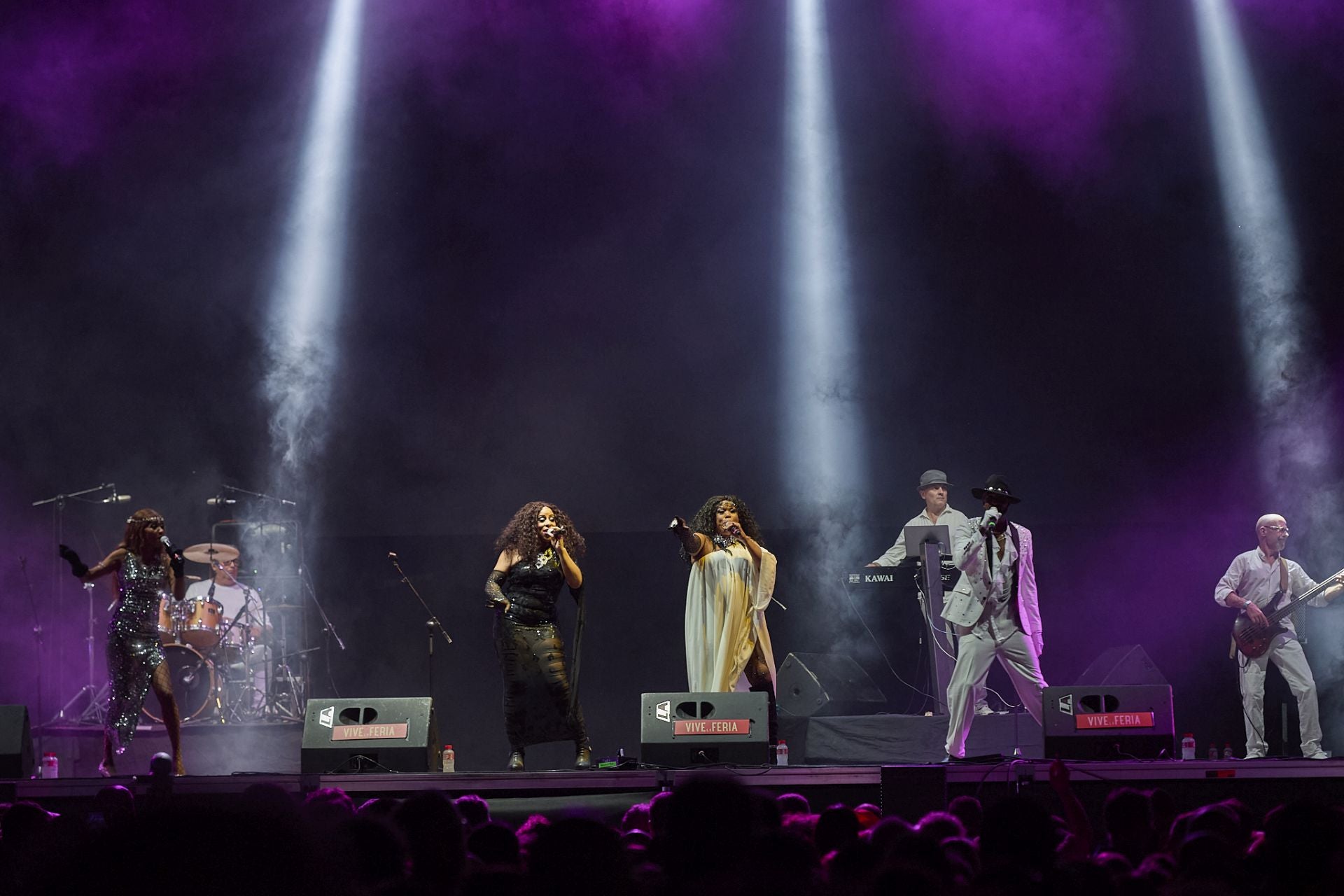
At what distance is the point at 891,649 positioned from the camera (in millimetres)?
11359

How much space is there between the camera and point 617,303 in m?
12.5

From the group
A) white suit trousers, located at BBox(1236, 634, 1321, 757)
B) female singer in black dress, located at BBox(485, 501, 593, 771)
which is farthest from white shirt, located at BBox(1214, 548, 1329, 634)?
female singer in black dress, located at BBox(485, 501, 593, 771)

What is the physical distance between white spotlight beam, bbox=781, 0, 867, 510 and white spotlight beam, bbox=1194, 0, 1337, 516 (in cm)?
357

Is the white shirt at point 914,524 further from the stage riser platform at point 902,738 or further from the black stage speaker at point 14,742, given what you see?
the black stage speaker at point 14,742

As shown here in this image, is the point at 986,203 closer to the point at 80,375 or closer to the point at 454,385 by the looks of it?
the point at 454,385

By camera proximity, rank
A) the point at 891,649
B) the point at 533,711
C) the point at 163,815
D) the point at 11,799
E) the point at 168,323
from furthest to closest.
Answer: the point at 168,323
the point at 891,649
the point at 533,711
the point at 11,799
the point at 163,815

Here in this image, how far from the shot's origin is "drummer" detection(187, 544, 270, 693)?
11.0 m

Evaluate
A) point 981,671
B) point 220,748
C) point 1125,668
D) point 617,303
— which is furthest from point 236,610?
point 1125,668

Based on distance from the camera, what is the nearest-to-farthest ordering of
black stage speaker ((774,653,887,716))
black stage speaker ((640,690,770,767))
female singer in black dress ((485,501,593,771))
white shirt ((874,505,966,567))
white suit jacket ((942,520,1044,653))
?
1. black stage speaker ((640,690,770,767))
2. female singer in black dress ((485,501,593,771))
3. white suit jacket ((942,520,1044,653))
4. black stage speaker ((774,653,887,716))
5. white shirt ((874,505,966,567))

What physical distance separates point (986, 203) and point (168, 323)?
7.91m

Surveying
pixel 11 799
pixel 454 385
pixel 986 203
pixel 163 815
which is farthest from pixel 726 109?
pixel 163 815

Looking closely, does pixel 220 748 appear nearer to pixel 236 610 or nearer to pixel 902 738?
pixel 236 610

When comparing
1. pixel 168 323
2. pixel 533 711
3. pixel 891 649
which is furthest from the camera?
pixel 168 323

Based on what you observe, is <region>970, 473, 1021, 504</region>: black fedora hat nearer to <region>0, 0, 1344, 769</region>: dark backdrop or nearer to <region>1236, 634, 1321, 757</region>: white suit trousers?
<region>1236, 634, 1321, 757</region>: white suit trousers
